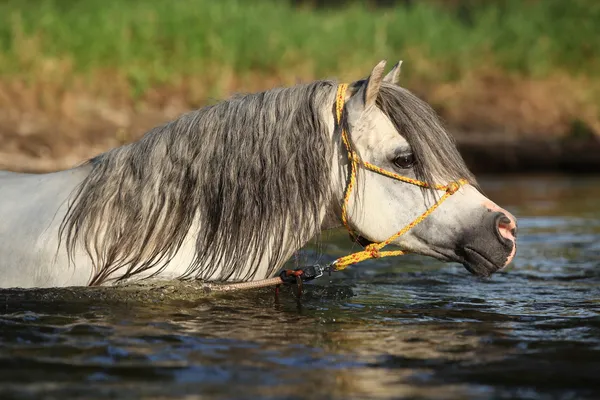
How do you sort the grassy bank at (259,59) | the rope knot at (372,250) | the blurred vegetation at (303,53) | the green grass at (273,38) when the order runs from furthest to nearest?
the green grass at (273,38) → the blurred vegetation at (303,53) → the grassy bank at (259,59) → the rope knot at (372,250)

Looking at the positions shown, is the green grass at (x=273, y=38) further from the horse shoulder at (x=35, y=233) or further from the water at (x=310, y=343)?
the water at (x=310, y=343)

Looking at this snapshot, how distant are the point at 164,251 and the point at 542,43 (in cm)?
1155

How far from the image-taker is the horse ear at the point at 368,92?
12.8 ft

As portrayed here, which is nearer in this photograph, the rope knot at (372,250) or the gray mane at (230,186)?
the gray mane at (230,186)

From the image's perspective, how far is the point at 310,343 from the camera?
3.74 m

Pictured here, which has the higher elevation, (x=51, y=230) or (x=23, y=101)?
(x=23, y=101)

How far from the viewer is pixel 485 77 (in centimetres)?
1402

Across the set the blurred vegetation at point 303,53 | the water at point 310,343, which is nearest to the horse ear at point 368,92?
the water at point 310,343

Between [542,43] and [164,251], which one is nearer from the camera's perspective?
[164,251]

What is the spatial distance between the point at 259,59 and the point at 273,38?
522 millimetres

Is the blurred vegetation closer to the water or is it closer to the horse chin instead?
the water

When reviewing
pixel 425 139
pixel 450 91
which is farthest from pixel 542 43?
pixel 425 139

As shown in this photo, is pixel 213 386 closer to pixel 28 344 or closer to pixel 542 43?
pixel 28 344

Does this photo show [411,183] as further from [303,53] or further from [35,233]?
[303,53]
